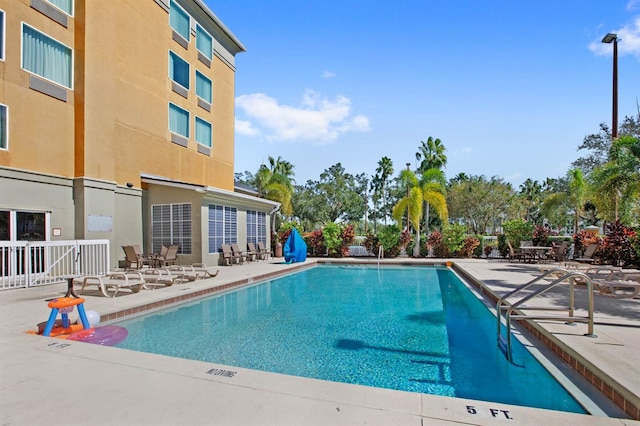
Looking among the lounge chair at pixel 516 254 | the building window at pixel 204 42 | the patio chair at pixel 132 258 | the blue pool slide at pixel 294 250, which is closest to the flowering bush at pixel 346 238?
the blue pool slide at pixel 294 250

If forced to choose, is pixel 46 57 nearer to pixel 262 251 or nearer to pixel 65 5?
pixel 65 5

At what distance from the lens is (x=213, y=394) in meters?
3.24

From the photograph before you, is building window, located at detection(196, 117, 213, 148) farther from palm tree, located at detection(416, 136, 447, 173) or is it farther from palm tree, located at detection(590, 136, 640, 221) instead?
palm tree, located at detection(416, 136, 447, 173)

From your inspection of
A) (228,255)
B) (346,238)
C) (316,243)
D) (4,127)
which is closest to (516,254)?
(346,238)

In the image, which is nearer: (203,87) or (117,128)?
(117,128)

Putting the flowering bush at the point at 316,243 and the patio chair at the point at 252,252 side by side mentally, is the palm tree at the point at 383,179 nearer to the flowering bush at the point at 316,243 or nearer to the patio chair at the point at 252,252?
the flowering bush at the point at 316,243

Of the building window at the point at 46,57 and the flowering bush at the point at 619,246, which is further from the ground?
the building window at the point at 46,57

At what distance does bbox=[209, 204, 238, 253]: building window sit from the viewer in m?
15.3

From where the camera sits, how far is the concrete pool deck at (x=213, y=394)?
9.24ft

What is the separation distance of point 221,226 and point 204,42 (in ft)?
34.4

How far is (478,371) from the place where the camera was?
15.5 feet

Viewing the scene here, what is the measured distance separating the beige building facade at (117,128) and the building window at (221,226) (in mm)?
82

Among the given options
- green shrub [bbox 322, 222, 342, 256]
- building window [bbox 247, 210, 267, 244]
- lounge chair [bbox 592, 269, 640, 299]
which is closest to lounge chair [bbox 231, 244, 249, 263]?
building window [bbox 247, 210, 267, 244]

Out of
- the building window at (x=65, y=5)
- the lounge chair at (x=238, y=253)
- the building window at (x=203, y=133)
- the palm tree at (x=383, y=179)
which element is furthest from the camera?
the palm tree at (x=383, y=179)
